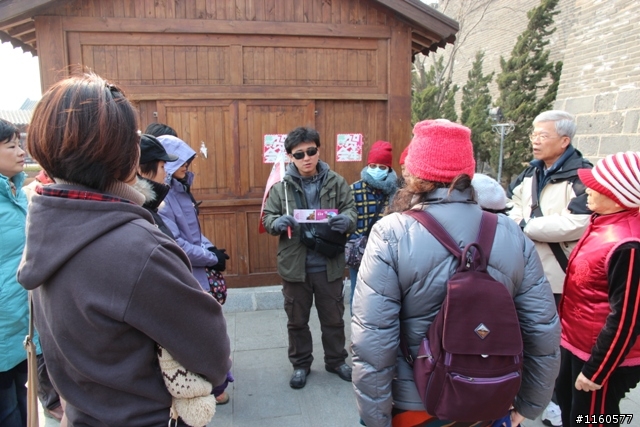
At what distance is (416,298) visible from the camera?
1698 millimetres

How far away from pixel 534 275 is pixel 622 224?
2.83 ft

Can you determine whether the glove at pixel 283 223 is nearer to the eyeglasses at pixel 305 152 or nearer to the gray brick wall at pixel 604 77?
the eyeglasses at pixel 305 152

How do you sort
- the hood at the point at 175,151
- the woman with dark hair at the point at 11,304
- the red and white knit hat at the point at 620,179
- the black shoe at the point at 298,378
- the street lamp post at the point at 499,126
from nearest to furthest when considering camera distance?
the red and white knit hat at the point at 620,179, the woman with dark hair at the point at 11,304, the hood at the point at 175,151, the black shoe at the point at 298,378, the street lamp post at the point at 499,126

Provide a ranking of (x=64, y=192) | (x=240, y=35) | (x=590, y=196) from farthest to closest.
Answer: (x=240, y=35)
(x=590, y=196)
(x=64, y=192)

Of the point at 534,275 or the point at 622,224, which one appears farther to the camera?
the point at 622,224

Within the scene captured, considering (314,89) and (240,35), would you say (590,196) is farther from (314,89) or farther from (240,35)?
(240,35)

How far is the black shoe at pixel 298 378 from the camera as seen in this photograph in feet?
11.7

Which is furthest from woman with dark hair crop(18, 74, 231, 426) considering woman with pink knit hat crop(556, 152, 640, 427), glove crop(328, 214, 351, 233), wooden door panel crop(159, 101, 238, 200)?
wooden door panel crop(159, 101, 238, 200)

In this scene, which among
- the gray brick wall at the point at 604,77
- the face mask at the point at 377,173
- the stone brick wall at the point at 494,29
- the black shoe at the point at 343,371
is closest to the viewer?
the black shoe at the point at 343,371

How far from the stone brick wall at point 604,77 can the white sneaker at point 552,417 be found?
5.14m

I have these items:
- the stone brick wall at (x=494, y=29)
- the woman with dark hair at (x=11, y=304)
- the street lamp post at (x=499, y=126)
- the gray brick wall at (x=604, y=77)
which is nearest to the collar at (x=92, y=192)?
the woman with dark hair at (x=11, y=304)

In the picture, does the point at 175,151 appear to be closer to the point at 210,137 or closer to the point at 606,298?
the point at 210,137

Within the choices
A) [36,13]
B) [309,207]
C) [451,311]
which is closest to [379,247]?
[451,311]

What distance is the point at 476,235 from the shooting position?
171 centimetres
